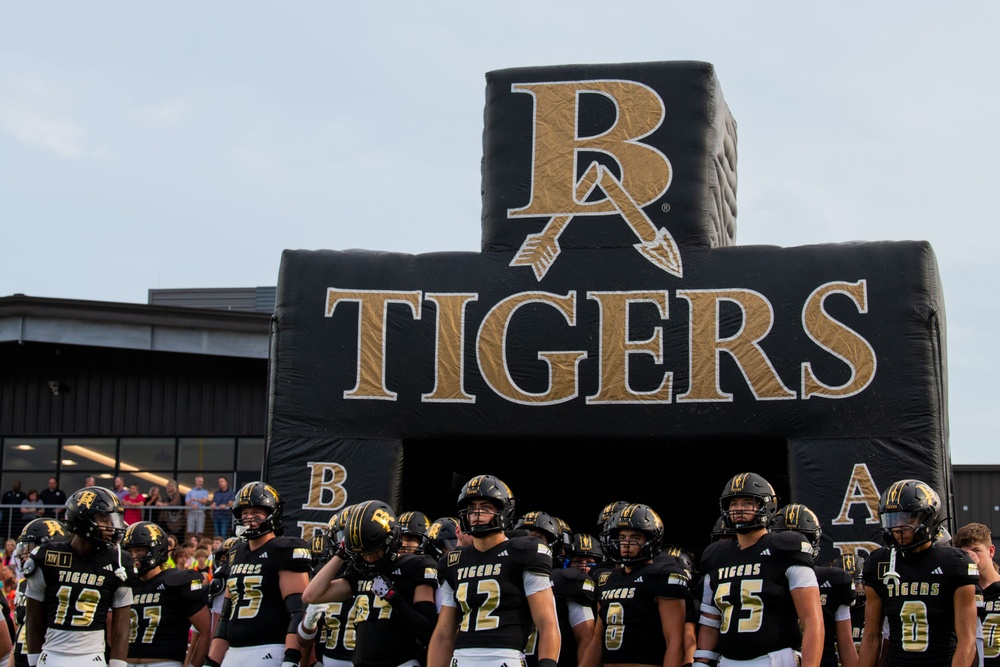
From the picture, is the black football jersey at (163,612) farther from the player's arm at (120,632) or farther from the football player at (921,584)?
the football player at (921,584)

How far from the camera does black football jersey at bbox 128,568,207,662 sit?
11367mm

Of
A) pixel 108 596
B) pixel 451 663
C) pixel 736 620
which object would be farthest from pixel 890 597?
pixel 108 596

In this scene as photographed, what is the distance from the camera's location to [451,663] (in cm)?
870

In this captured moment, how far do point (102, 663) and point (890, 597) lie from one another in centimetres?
538

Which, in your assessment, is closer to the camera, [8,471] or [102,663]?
[102,663]

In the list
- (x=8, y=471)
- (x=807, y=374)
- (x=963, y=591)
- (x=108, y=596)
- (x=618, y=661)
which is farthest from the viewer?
(x=8, y=471)

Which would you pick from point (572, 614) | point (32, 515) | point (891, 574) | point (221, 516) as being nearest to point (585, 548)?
point (572, 614)

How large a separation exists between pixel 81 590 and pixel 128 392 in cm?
1497

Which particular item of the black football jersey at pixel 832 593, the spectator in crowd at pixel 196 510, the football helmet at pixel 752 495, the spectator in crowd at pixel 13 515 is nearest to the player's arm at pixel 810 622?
the football helmet at pixel 752 495

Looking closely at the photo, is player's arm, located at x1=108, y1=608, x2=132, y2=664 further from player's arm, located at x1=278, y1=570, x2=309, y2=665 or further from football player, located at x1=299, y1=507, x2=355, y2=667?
football player, located at x1=299, y1=507, x2=355, y2=667

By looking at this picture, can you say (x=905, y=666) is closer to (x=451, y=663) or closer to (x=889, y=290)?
Result: (x=451, y=663)

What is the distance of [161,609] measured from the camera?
449 inches

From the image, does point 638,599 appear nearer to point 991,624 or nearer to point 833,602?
point 833,602

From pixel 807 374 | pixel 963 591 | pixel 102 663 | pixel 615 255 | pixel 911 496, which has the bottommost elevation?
pixel 102 663
